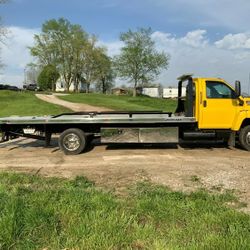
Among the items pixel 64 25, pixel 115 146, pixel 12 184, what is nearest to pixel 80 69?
pixel 64 25

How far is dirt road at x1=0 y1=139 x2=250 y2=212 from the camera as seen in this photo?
7498mm

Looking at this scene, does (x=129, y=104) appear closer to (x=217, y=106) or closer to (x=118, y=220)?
(x=217, y=106)

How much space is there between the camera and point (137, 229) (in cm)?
480

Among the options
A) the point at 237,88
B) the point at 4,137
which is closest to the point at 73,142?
the point at 4,137

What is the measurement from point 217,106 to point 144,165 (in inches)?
127

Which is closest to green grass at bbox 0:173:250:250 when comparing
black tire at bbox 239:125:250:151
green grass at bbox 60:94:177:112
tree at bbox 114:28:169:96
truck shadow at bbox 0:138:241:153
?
black tire at bbox 239:125:250:151

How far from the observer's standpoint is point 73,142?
11.1 metres

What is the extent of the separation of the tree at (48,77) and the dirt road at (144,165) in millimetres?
69788

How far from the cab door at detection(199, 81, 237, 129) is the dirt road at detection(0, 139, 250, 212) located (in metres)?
0.82

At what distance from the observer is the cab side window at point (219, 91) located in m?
11.2

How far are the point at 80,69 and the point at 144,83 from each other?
2140cm

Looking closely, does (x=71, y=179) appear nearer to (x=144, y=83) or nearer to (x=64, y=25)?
(x=144, y=83)

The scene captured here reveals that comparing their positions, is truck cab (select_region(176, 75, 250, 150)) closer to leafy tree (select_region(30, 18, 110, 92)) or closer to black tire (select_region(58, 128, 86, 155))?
black tire (select_region(58, 128, 86, 155))

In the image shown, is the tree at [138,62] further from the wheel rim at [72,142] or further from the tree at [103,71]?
the wheel rim at [72,142]
